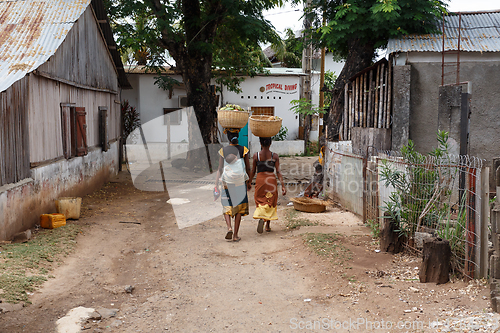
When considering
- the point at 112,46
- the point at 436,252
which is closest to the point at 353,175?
the point at 436,252

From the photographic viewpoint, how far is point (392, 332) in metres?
3.53

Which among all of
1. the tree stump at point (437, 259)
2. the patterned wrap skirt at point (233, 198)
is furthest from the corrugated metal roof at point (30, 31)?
the tree stump at point (437, 259)

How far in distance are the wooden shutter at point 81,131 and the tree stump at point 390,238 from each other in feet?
24.0

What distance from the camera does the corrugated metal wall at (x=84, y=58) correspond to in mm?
8531

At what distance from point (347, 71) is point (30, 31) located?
7.66 meters

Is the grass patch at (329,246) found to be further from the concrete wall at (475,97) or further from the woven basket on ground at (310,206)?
the concrete wall at (475,97)

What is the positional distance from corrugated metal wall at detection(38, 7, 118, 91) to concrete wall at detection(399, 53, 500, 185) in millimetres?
7275

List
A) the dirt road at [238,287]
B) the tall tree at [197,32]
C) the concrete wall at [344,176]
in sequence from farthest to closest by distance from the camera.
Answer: the tall tree at [197,32]
the concrete wall at [344,176]
the dirt road at [238,287]

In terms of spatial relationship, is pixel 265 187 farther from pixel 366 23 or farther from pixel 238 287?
pixel 366 23

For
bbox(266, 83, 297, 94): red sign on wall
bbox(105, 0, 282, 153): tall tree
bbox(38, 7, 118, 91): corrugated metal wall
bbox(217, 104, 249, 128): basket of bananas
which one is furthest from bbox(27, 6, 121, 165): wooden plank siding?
bbox(266, 83, 297, 94): red sign on wall

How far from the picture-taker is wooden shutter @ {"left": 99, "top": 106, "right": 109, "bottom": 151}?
12141mm

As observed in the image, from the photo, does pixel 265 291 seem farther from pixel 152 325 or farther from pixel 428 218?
pixel 428 218

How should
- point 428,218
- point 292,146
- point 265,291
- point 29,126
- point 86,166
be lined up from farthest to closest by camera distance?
point 292,146
point 86,166
point 29,126
point 428,218
point 265,291

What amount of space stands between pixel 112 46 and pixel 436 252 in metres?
11.3
